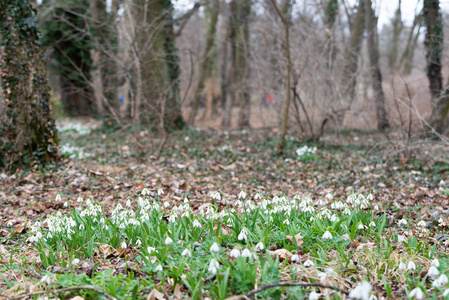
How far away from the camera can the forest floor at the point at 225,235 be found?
2.44 metres

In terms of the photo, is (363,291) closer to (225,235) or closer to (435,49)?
(225,235)

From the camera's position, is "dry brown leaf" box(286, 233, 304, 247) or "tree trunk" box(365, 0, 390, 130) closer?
"dry brown leaf" box(286, 233, 304, 247)

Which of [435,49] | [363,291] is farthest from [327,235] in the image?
[435,49]

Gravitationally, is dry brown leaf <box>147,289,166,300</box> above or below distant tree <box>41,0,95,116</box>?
below

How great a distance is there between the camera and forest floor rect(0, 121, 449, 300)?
2438 millimetres

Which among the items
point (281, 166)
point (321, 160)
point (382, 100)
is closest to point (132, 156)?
point (281, 166)

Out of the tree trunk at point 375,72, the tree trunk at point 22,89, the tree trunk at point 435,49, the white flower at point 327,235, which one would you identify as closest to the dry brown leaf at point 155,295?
the white flower at point 327,235

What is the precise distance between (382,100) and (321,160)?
5.65 meters

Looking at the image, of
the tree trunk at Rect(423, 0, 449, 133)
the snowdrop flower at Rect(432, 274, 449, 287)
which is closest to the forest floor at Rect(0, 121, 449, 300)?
the snowdrop flower at Rect(432, 274, 449, 287)

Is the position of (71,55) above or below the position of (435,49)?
above

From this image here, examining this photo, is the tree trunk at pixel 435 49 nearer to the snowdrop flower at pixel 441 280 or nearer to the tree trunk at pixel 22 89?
the snowdrop flower at pixel 441 280

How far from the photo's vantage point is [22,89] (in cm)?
654

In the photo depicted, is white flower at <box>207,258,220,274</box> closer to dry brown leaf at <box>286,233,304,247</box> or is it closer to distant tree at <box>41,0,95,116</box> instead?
dry brown leaf at <box>286,233,304,247</box>

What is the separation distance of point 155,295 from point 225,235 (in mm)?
925
